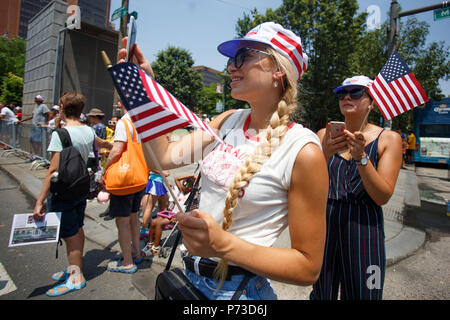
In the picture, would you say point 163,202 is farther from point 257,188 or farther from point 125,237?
point 257,188

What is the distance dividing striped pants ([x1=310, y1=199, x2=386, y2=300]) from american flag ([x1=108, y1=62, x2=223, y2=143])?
1343mm

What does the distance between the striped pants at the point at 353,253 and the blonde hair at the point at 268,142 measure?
1.06m

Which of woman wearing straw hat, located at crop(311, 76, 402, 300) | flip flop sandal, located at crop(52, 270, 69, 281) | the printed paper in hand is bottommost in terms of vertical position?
flip flop sandal, located at crop(52, 270, 69, 281)

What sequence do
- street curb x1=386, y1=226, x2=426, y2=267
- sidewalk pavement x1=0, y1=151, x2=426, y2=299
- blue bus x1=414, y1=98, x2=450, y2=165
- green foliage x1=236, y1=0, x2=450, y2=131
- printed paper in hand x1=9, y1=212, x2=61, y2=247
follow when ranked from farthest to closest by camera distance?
1. green foliage x1=236, y1=0, x2=450, y2=131
2. blue bus x1=414, y1=98, x2=450, y2=165
3. street curb x1=386, y1=226, x2=426, y2=267
4. sidewalk pavement x1=0, y1=151, x2=426, y2=299
5. printed paper in hand x1=9, y1=212, x2=61, y2=247

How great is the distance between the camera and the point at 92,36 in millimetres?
11172

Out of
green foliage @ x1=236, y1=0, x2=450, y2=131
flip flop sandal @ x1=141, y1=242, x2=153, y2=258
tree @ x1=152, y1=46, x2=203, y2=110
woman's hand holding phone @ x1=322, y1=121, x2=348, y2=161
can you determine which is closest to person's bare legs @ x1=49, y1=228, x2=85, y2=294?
flip flop sandal @ x1=141, y1=242, x2=153, y2=258

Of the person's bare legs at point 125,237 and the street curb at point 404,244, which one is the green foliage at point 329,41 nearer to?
the street curb at point 404,244

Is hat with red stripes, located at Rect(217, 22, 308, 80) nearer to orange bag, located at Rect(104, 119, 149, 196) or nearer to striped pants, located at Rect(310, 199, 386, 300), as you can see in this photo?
striped pants, located at Rect(310, 199, 386, 300)

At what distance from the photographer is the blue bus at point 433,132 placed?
53.9ft

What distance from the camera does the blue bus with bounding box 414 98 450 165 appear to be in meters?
16.4

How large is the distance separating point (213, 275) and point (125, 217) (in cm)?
254

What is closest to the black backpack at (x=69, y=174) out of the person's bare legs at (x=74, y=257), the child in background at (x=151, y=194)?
the person's bare legs at (x=74, y=257)

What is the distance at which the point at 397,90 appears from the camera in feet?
8.02

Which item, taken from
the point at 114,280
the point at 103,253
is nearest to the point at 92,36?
the point at 103,253
